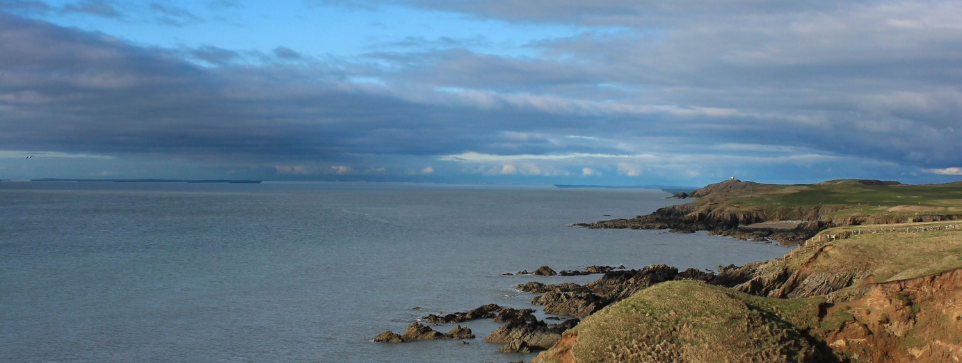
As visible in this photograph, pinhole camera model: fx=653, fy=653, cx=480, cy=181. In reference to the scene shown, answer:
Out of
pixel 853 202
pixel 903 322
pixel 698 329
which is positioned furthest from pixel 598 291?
pixel 853 202

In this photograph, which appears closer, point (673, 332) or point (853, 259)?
point (673, 332)

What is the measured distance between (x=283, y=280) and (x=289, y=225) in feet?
178

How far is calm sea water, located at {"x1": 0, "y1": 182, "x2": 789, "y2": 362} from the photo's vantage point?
2777cm

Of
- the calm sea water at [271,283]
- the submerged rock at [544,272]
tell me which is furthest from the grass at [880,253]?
the submerged rock at [544,272]

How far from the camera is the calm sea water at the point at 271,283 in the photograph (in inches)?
1093

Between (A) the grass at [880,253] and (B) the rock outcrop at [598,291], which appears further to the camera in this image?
(B) the rock outcrop at [598,291]

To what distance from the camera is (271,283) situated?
4372cm

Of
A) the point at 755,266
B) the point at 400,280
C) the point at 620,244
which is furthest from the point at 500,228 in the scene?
the point at 755,266

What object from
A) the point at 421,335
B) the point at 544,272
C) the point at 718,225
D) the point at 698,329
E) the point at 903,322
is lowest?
the point at 421,335

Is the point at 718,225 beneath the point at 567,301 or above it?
above

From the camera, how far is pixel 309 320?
3256 cm

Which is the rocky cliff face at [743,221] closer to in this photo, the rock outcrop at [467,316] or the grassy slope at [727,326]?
the rock outcrop at [467,316]

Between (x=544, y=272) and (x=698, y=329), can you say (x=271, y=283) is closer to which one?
(x=544, y=272)

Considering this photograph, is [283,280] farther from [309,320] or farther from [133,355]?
[133,355]
